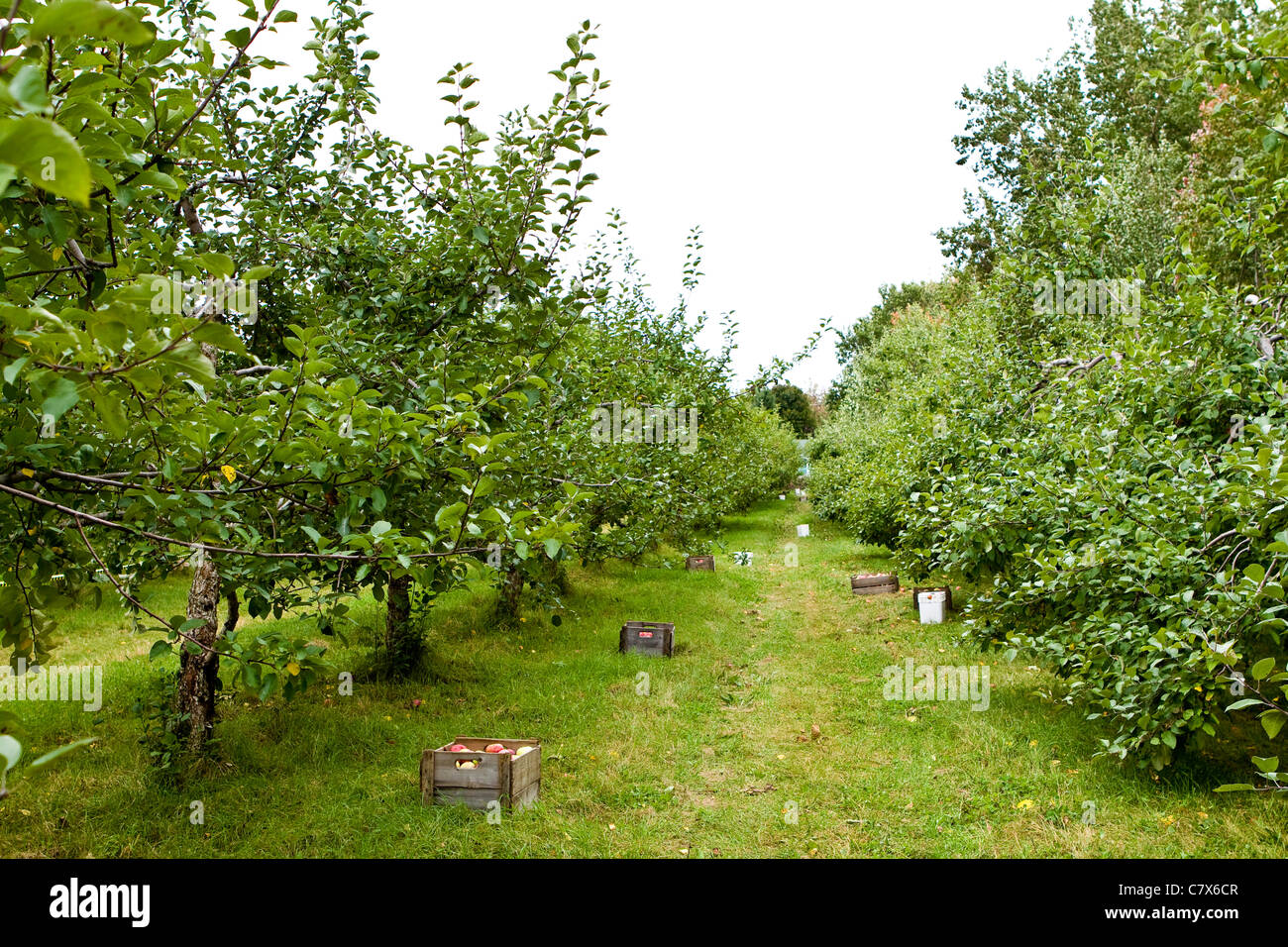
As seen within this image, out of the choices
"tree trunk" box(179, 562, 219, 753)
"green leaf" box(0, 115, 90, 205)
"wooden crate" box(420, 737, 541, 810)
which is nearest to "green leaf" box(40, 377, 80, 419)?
"green leaf" box(0, 115, 90, 205)

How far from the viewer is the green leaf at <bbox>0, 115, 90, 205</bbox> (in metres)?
0.94

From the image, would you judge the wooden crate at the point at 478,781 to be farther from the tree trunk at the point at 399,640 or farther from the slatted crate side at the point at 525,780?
the tree trunk at the point at 399,640

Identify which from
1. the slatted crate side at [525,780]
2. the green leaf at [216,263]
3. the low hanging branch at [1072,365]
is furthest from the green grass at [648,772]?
the green leaf at [216,263]

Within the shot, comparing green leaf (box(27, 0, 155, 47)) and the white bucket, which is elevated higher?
green leaf (box(27, 0, 155, 47))

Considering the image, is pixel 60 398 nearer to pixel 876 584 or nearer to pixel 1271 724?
pixel 1271 724

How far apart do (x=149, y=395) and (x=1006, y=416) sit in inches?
305

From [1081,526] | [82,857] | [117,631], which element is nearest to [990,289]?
[1081,526]

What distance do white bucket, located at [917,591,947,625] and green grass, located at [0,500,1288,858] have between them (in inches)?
52.8

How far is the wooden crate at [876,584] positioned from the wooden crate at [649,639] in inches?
202

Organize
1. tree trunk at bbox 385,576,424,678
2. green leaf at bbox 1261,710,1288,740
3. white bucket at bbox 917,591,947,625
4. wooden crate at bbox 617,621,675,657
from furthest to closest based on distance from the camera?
1. white bucket at bbox 917,591,947,625
2. wooden crate at bbox 617,621,675,657
3. tree trunk at bbox 385,576,424,678
4. green leaf at bbox 1261,710,1288,740

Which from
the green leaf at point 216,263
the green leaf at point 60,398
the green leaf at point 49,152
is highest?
the green leaf at point 216,263

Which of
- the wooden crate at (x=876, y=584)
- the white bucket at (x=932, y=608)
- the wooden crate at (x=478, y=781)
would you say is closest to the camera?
the wooden crate at (x=478, y=781)

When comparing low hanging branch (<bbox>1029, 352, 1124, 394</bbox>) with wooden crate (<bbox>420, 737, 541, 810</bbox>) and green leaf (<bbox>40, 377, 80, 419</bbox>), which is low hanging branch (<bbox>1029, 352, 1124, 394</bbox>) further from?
green leaf (<bbox>40, 377, 80, 419</bbox>)

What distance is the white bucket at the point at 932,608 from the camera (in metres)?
10.8
